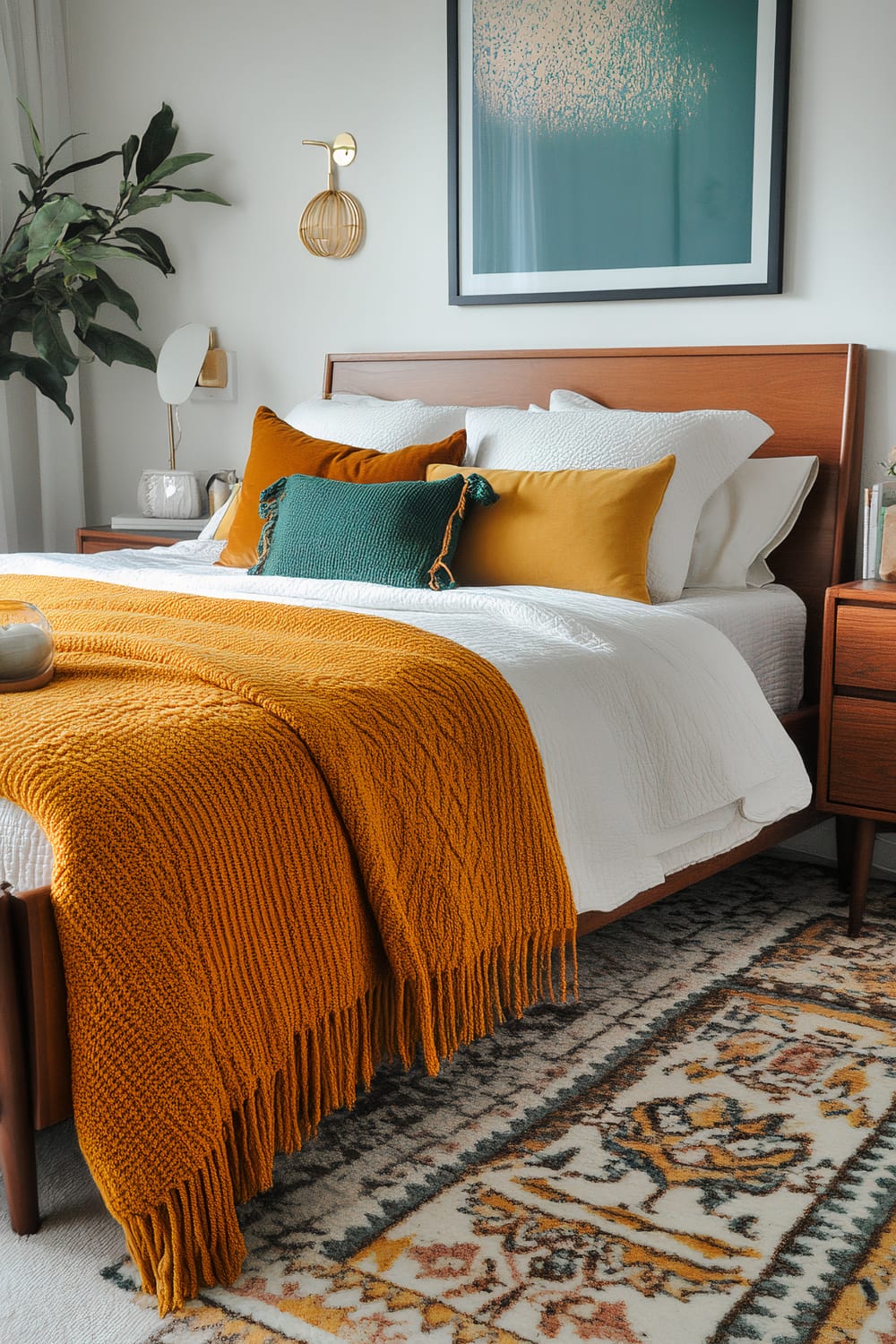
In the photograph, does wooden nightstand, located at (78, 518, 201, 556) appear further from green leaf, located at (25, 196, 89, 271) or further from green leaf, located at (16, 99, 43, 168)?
green leaf, located at (16, 99, 43, 168)

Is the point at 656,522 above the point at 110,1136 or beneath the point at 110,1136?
above

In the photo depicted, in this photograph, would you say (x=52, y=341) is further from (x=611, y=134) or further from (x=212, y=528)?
(x=611, y=134)

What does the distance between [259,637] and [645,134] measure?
1.86m

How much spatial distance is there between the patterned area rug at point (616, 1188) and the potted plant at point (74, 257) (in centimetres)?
264

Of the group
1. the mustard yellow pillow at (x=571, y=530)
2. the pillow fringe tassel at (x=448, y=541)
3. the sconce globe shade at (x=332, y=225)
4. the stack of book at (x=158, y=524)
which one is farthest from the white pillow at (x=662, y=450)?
the stack of book at (x=158, y=524)

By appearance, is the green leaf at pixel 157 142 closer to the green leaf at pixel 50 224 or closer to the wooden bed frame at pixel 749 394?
the green leaf at pixel 50 224

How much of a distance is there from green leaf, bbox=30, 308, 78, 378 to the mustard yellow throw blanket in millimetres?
2115

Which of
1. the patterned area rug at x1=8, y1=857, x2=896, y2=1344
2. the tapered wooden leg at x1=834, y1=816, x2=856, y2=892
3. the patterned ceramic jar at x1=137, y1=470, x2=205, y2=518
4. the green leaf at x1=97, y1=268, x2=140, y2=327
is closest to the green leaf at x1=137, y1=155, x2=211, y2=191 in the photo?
the green leaf at x1=97, y1=268, x2=140, y2=327

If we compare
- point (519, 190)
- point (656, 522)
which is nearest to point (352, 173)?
point (519, 190)

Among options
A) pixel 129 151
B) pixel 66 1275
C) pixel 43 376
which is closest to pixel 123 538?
pixel 43 376

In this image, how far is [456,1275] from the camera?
1505mm

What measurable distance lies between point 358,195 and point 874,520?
189 centimetres

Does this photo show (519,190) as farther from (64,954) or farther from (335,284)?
(64,954)

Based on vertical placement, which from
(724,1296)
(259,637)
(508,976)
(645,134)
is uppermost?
(645,134)
